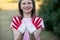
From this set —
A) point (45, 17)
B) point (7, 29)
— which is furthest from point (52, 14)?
point (7, 29)

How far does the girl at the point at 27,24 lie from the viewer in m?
2.82

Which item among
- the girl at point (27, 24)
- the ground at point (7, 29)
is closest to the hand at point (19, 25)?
the girl at point (27, 24)

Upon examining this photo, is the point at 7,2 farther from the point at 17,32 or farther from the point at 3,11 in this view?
the point at 17,32

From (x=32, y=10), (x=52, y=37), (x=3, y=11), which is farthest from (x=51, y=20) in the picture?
(x=32, y=10)

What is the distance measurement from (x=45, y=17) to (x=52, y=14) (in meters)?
0.19

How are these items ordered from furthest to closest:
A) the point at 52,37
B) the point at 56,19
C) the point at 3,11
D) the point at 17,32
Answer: the point at 3,11 → the point at 52,37 → the point at 56,19 → the point at 17,32

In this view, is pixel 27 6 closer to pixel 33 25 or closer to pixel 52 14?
pixel 33 25

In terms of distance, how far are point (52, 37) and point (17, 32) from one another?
4.11 meters

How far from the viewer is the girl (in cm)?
282

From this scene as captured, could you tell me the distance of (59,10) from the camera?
6.27 metres

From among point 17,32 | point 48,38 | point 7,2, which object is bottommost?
point 48,38

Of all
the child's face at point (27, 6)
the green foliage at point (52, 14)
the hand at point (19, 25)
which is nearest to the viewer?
the hand at point (19, 25)

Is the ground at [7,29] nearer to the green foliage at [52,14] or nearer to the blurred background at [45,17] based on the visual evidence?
the blurred background at [45,17]

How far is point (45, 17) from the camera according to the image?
631 centimetres
